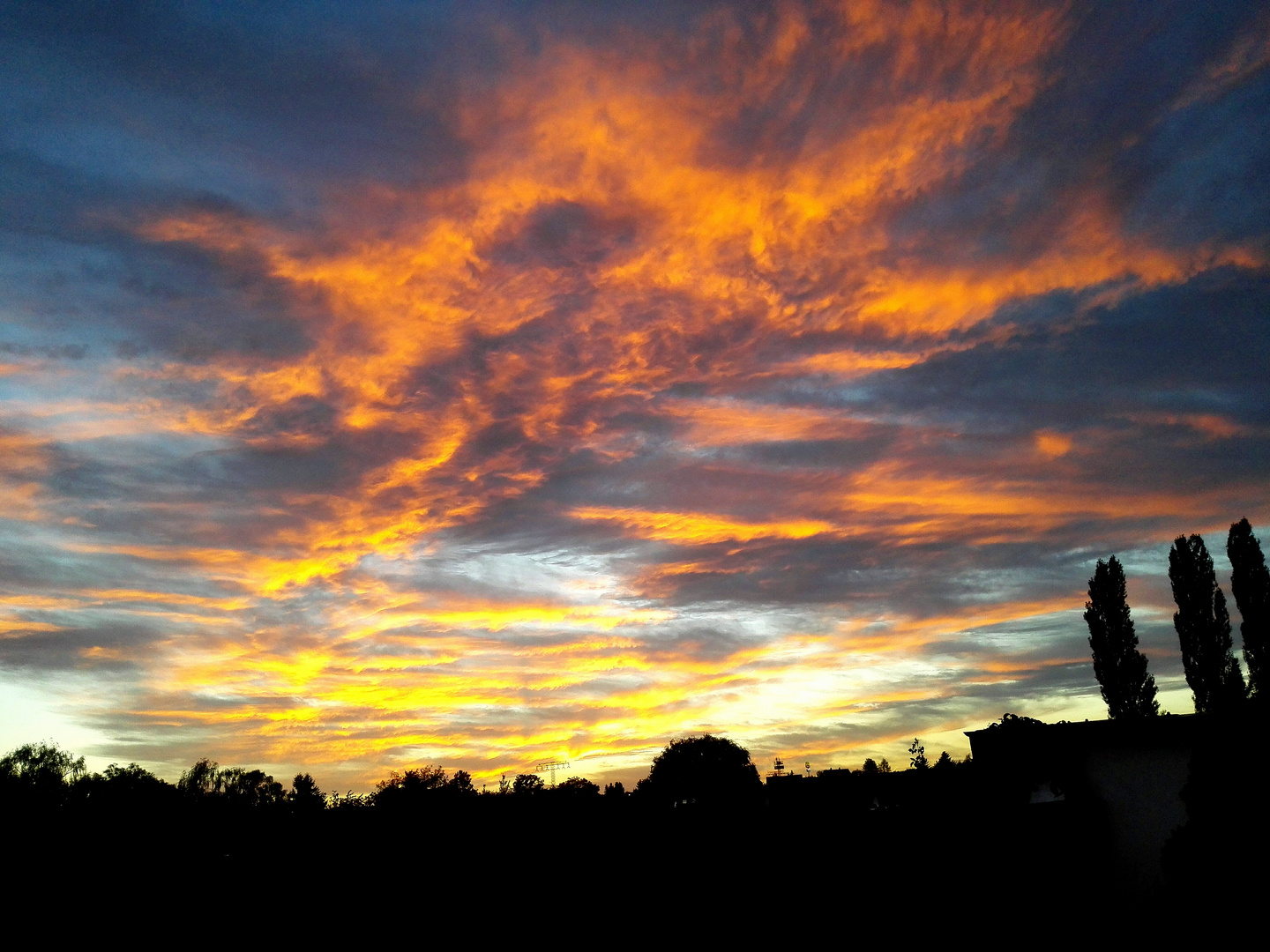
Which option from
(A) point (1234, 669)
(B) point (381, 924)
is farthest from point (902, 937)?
(A) point (1234, 669)

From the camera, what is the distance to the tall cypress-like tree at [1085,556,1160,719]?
43969 mm

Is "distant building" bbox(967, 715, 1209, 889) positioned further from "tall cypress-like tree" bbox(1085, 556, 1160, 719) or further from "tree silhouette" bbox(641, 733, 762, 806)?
"tree silhouette" bbox(641, 733, 762, 806)

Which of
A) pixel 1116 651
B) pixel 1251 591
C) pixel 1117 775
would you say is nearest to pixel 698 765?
pixel 1116 651

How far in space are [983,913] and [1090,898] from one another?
4.93m

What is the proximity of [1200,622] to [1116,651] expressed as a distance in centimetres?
434

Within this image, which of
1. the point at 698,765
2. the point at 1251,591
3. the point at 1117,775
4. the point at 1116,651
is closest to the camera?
the point at 1117,775

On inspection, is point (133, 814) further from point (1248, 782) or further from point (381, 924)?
point (1248, 782)

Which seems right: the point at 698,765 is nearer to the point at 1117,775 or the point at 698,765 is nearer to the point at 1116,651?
the point at 1116,651

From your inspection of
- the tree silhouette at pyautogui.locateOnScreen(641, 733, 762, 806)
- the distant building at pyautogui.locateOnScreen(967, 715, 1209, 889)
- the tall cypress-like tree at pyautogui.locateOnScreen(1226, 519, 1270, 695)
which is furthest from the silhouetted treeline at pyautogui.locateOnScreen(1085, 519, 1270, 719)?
the tree silhouette at pyautogui.locateOnScreen(641, 733, 762, 806)

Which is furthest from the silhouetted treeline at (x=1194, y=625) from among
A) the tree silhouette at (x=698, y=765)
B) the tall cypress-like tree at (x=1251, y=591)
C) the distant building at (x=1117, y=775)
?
the tree silhouette at (x=698, y=765)

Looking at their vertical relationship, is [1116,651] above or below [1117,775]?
above

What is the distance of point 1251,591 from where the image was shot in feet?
135

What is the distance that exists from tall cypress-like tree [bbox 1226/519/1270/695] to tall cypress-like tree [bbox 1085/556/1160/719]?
542cm

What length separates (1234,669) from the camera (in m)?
42.0
